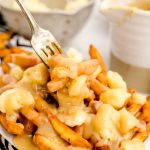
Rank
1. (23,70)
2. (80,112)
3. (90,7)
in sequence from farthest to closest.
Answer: (90,7) → (23,70) → (80,112)

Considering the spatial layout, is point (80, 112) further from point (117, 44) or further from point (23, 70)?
point (117, 44)

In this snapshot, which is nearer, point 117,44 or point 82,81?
point 82,81

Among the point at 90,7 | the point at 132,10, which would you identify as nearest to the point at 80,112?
the point at 132,10

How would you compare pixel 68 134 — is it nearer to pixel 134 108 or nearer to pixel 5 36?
pixel 134 108

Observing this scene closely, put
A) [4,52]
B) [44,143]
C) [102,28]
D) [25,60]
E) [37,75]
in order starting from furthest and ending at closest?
[102,28] < [4,52] < [25,60] < [37,75] < [44,143]

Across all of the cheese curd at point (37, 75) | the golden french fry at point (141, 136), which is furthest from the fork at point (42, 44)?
the golden french fry at point (141, 136)

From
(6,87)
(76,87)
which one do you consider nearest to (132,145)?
(76,87)

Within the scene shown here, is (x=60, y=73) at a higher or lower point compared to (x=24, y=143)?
higher
